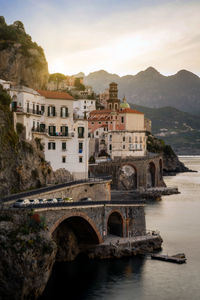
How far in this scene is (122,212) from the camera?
65188mm

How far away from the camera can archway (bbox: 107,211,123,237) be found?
65.2m

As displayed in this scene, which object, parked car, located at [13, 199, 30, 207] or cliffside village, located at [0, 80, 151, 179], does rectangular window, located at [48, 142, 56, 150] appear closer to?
cliffside village, located at [0, 80, 151, 179]

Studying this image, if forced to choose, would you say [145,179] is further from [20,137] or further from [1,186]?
[1,186]

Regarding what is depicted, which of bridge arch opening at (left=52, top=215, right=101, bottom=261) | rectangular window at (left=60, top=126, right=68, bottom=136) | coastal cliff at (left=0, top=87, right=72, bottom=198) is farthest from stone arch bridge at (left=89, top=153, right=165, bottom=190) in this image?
bridge arch opening at (left=52, top=215, right=101, bottom=261)

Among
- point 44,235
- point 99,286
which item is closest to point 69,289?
point 99,286

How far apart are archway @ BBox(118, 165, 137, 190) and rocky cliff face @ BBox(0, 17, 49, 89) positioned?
36684 millimetres

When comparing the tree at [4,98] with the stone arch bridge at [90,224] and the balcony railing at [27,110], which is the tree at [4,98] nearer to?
the balcony railing at [27,110]

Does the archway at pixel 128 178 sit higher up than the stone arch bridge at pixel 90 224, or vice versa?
the archway at pixel 128 178

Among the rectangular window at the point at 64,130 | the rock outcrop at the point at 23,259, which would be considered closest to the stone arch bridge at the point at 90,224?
the rock outcrop at the point at 23,259

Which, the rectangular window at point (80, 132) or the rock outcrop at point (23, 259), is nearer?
the rock outcrop at point (23, 259)

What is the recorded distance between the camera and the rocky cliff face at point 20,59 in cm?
11631

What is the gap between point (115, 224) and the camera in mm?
66125

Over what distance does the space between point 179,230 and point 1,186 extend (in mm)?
34818

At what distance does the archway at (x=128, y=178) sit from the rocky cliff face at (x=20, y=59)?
36.7 meters
